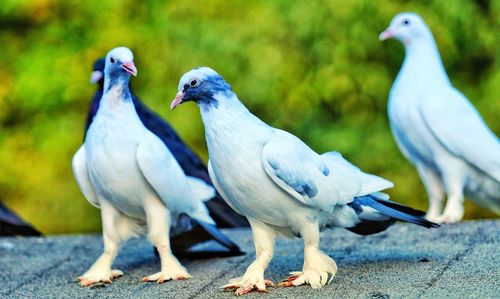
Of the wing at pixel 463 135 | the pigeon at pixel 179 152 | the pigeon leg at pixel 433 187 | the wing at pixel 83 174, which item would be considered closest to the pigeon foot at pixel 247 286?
the wing at pixel 83 174

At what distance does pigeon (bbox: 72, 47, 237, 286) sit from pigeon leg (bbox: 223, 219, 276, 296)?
519 mm

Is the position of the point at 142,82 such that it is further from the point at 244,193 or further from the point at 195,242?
the point at 244,193

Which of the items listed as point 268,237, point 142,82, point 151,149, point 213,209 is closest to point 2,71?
point 142,82

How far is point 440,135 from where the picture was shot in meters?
5.64

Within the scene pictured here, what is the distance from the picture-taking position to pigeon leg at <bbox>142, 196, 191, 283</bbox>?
172 inches

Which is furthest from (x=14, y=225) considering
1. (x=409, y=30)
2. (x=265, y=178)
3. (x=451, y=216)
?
(x=409, y=30)

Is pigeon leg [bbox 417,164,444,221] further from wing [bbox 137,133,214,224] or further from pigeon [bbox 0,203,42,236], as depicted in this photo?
pigeon [bbox 0,203,42,236]

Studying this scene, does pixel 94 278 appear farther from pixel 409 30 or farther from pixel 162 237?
pixel 409 30

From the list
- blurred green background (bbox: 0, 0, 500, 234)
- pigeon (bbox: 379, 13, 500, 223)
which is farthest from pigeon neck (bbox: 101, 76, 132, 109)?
blurred green background (bbox: 0, 0, 500, 234)

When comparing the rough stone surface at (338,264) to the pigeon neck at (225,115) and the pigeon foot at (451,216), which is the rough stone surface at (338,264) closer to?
the pigeon foot at (451,216)

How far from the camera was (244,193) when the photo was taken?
150 inches

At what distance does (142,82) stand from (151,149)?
386 cm

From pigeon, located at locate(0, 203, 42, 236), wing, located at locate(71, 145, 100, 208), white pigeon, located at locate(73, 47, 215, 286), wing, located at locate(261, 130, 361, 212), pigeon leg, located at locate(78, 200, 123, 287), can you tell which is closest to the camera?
wing, located at locate(261, 130, 361, 212)

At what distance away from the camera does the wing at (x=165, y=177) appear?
429 cm
